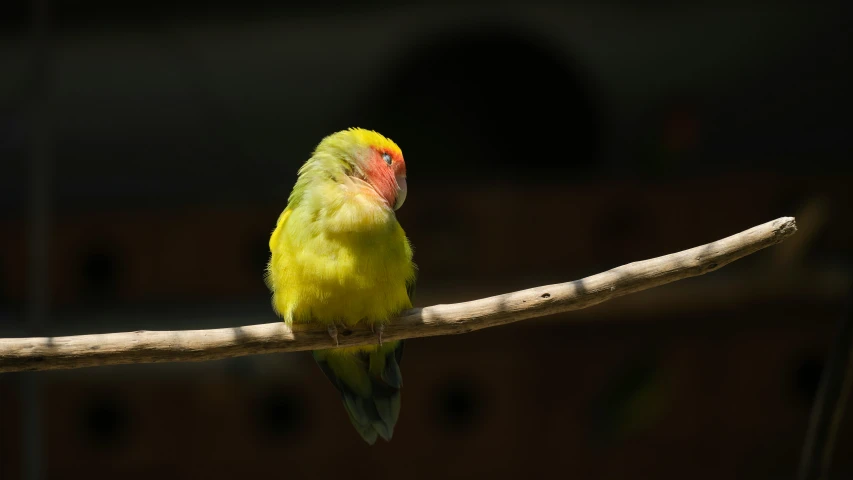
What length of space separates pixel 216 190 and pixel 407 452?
8.34 feet

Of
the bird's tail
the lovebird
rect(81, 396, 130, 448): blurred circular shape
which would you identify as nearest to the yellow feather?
the lovebird

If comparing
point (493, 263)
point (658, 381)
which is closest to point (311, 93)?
point (493, 263)

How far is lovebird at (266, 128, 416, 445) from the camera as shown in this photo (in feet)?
9.20

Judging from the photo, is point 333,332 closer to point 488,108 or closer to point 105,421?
point 105,421

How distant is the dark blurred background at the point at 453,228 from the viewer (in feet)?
16.3

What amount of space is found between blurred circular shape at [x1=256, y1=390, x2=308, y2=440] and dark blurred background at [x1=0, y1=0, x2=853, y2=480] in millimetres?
24

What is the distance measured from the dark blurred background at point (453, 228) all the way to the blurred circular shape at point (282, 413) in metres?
0.02

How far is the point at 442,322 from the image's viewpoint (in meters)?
2.66

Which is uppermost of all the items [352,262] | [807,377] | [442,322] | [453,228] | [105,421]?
[352,262]

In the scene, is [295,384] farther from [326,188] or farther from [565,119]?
[565,119]

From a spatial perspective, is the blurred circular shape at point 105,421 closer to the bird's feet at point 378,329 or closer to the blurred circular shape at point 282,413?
the blurred circular shape at point 282,413

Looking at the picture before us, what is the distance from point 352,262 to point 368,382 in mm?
655

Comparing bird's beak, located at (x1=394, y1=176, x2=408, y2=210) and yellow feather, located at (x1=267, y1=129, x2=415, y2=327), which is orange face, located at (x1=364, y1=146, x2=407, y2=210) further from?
yellow feather, located at (x1=267, y1=129, x2=415, y2=327)

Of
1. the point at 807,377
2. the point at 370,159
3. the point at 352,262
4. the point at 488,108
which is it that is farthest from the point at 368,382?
the point at 488,108
